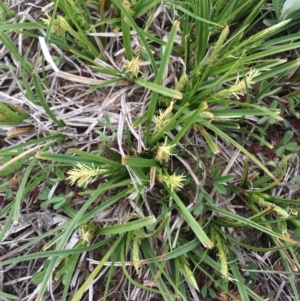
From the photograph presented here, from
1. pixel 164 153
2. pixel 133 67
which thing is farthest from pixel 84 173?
pixel 133 67

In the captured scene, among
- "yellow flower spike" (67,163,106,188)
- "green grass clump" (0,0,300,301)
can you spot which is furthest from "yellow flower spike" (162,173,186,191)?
"yellow flower spike" (67,163,106,188)

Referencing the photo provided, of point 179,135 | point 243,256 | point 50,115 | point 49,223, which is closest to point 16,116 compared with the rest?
point 50,115

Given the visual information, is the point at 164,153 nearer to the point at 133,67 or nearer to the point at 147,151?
the point at 147,151

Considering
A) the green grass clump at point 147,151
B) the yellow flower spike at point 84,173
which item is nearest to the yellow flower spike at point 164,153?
the green grass clump at point 147,151

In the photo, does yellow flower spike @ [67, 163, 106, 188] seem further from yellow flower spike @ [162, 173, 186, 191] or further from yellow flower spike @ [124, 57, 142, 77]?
yellow flower spike @ [124, 57, 142, 77]

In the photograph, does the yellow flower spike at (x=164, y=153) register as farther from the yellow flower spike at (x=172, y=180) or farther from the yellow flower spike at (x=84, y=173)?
the yellow flower spike at (x=84, y=173)

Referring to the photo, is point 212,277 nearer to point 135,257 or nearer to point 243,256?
point 243,256

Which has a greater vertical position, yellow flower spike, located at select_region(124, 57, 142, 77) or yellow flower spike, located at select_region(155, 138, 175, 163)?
yellow flower spike, located at select_region(124, 57, 142, 77)
